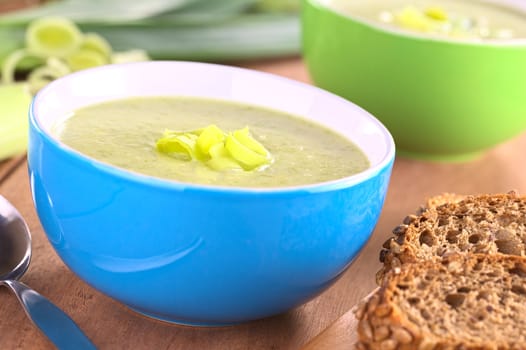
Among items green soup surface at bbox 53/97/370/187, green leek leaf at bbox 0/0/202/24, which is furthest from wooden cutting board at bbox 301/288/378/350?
green leek leaf at bbox 0/0/202/24

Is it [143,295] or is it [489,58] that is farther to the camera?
[489,58]

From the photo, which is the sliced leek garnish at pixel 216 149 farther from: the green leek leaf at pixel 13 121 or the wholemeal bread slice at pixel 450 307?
the green leek leaf at pixel 13 121

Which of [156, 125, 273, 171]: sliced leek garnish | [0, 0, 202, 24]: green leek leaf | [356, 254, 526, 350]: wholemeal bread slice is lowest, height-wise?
[0, 0, 202, 24]: green leek leaf

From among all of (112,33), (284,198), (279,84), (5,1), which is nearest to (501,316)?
(284,198)

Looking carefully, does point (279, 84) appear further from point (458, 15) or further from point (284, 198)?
point (458, 15)

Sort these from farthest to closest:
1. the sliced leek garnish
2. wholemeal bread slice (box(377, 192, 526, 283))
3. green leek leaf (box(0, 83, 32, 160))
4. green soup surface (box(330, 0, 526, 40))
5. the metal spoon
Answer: green soup surface (box(330, 0, 526, 40)) → green leek leaf (box(0, 83, 32, 160)) → wholemeal bread slice (box(377, 192, 526, 283)) → the sliced leek garnish → the metal spoon

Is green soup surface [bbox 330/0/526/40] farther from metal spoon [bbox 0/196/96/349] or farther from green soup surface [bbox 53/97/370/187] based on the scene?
metal spoon [bbox 0/196/96/349]

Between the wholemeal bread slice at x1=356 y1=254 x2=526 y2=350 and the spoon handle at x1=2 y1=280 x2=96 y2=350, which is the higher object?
the wholemeal bread slice at x1=356 y1=254 x2=526 y2=350

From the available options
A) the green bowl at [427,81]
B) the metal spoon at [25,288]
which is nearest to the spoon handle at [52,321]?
the metal spoon at [25,288]
